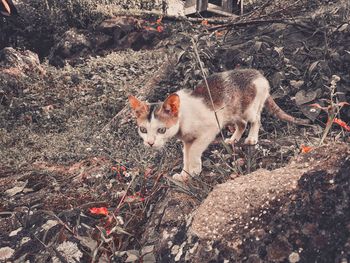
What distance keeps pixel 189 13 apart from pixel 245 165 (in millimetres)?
10956

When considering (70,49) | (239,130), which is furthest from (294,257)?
(70,49)

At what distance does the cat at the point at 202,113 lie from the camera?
143 inches

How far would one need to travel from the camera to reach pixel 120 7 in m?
12.7

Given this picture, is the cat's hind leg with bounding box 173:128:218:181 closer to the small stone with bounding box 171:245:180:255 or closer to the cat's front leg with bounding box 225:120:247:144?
the cat's front leg with bounding box 225:120:247:144

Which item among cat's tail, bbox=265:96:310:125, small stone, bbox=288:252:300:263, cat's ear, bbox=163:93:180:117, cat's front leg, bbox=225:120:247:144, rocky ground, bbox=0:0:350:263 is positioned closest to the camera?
small stone, bbox=288:252:300:263

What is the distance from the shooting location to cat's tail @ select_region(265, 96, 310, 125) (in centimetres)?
427

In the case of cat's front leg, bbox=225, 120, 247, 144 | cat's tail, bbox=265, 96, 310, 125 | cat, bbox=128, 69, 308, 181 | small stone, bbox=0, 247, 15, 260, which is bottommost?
cat's front leg, bbox=225, 120, 247, 144

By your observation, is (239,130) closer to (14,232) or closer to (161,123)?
(161,123)

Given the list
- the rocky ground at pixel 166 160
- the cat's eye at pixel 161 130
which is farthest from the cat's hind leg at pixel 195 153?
the cat's eye at pixel 161 130

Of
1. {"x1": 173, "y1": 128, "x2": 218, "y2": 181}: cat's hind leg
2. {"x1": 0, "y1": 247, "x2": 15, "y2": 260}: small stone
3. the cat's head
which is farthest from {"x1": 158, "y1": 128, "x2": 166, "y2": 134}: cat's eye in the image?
{"x1": 0, "y1": 247, "x2": 15, "y2": 260}: small stone

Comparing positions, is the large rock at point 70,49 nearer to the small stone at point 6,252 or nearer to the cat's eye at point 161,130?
the cat's eye at point 161,130

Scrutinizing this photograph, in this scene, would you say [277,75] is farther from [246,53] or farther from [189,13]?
[189,13]

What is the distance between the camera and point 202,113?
395 centimetres

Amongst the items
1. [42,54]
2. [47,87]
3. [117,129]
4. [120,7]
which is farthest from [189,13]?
[117,129]
